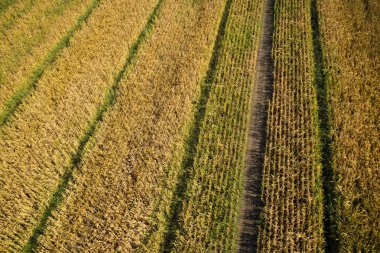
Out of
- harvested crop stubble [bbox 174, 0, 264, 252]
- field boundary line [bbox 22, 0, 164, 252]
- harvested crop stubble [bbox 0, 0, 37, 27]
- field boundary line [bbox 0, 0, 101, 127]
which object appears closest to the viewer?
harvested crop stubble [bbox 174, 0, 264, 252]

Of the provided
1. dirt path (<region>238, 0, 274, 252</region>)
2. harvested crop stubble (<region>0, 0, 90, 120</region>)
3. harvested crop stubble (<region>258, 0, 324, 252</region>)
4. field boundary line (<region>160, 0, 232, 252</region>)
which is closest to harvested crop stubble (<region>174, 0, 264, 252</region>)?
field boundary line (<region>160, 0, 232, 252</region>)

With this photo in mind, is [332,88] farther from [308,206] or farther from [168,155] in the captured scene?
[168,155]

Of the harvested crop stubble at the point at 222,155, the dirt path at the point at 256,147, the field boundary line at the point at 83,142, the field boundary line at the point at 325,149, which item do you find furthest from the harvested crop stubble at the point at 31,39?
the field boundary line at the point at 325,149

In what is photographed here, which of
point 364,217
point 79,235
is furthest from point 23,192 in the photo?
point 364,217

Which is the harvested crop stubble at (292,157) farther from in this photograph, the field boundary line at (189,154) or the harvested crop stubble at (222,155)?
the field boundary line at (189,154)

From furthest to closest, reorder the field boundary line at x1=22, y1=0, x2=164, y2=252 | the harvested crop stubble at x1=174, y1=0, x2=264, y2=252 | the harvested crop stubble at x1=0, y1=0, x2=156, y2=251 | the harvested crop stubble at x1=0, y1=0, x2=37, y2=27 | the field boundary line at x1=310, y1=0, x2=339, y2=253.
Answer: the harvested crop stubble at x1=0, y1=0, x2=37, y2=27
the harvested crop stubble at x1=0, y1=0, x2=156, y2=251
the field boundary line at x1=22, y1=0, x2=164, y2=252
the harvested crop stubble at x1=174, y1=0, x2=264, y2=252
the field boundary line at x1=310, y1=0, x2=339, y2=253

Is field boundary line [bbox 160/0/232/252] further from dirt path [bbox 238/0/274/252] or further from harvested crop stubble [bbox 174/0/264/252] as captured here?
dirt path [bbox 238/0/274/252]
